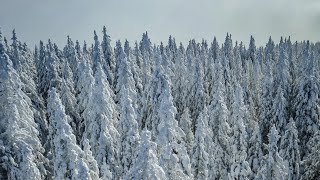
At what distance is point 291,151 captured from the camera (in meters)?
36.2

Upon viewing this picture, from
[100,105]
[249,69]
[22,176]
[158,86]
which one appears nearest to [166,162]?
[22,176]

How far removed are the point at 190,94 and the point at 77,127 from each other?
21.2 metres

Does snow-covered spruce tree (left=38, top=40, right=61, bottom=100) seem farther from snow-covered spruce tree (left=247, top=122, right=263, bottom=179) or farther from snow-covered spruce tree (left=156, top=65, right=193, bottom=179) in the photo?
snow-covered spruce tree (left=156, top=65, right=193, bottom=179)

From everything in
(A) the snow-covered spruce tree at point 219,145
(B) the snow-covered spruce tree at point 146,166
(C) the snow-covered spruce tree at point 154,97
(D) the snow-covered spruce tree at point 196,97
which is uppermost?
(D) the snow-covered spruce tree at point 196,97

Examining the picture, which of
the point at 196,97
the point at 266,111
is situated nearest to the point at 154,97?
the point at 196,97

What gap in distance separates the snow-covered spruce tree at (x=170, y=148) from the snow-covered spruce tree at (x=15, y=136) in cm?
755

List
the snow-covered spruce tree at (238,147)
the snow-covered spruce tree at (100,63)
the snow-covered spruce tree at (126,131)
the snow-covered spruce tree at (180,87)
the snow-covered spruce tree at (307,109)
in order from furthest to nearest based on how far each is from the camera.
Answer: the snow-covered spruce tree at (180,87) → the snow-covered spruce tree at (100,63) → the snow-covered spruce tree at (307,109) → the snow-covered spruce tree at (238,147) → the snow-covered spruce tree at (126,131)

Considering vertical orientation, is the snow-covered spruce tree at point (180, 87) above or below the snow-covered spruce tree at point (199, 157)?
above

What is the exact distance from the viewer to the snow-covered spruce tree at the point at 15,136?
2322 cm

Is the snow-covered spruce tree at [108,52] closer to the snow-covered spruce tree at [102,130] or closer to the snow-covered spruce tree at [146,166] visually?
the snow-covered spruce tree at [102,130]

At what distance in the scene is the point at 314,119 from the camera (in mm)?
41188

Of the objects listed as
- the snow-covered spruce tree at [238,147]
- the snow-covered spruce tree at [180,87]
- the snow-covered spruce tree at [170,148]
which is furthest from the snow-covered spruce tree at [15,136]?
the snow-covered spruce tree at [180,87]

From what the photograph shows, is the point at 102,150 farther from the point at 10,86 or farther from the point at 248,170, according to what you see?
the point at 248,170

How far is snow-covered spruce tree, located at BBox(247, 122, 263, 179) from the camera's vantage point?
3556cm
